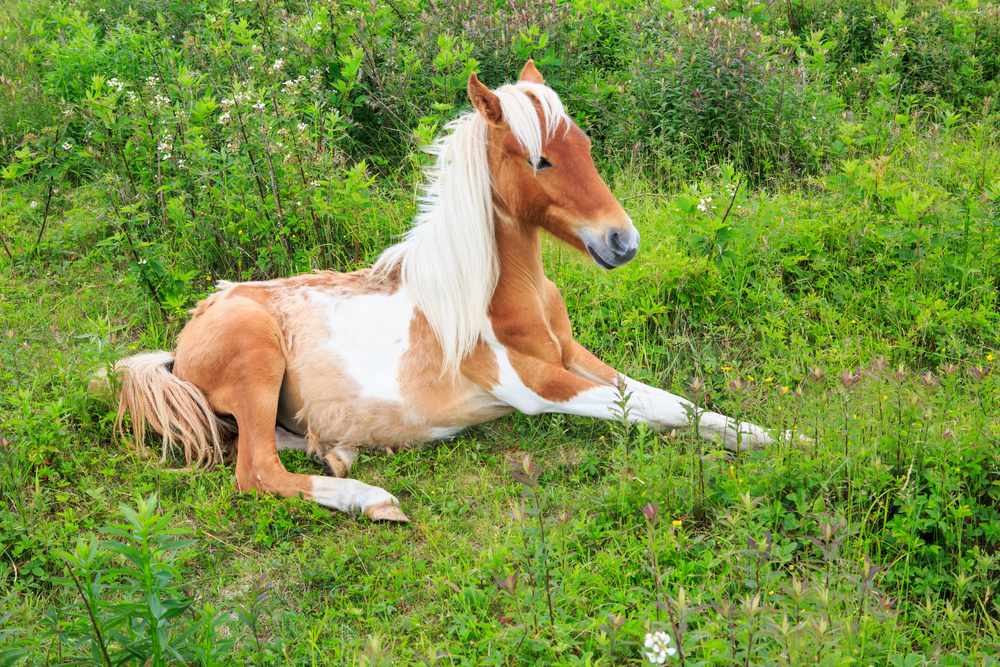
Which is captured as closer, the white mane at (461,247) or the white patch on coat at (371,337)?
the white mane at (461,247)

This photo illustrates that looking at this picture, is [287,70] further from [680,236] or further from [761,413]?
[761,413]

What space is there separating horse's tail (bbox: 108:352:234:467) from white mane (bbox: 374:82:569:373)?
1.19 meters

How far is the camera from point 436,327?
4590 millimetres

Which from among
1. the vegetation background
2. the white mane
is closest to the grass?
the vegetation background

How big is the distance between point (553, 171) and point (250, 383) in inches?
69.0

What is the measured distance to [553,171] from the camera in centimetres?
427

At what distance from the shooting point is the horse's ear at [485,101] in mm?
4199

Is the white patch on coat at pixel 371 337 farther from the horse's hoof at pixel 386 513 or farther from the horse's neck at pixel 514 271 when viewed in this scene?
the horse's hoof at pixel 386 513

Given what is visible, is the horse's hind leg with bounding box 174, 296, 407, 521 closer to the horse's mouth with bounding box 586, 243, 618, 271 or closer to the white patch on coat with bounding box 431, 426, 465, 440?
the white patch on coat with bounding box 431, 426, 465, 440

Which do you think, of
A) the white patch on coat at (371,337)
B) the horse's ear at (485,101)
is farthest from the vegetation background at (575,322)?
the horse's ear at (485,101)

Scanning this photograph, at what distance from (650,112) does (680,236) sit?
131 centimetres

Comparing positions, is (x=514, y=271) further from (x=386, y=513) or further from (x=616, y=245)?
(x=386, y=513)

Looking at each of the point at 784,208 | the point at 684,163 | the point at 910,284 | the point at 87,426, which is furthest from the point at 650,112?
the point at 87,426

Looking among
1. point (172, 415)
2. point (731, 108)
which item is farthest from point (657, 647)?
point (731, 108)
